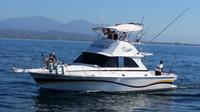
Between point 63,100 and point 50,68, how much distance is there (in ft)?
6.76

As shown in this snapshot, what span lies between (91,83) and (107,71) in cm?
134

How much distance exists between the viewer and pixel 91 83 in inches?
1119

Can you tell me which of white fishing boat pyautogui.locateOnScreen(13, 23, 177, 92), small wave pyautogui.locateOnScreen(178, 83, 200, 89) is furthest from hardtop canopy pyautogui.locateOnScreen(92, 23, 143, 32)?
small wave pyautogui.locateOnScreen(178, 83, 200, 89)

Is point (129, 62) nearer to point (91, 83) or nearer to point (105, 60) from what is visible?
point (105, 60)

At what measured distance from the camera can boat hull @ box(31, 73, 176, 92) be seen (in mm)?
27969

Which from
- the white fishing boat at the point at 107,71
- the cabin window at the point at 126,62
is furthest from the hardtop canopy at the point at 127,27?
the cabin window at the point at 126,62

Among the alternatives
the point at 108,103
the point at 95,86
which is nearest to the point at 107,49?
the point at 95,86

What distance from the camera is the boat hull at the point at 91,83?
27969mm

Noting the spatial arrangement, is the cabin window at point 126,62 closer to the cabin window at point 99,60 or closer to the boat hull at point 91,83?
the cabin window at point 99,60

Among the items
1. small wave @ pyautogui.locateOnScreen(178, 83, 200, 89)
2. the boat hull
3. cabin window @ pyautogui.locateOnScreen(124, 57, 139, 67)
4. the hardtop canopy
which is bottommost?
small wave @ pyautogui.locateOnScreen(178, 83, 200, 89)

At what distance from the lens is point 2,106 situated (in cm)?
2395

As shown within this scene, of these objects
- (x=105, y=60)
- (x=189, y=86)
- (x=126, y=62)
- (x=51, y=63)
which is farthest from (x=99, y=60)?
(x=189, y=86)

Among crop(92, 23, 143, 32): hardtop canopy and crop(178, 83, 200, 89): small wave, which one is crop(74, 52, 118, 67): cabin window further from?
crop(178, 83, 200, 89): small wave

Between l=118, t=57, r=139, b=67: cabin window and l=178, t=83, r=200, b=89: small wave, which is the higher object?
l=118, t=57, r=139, b=67: cabin window
